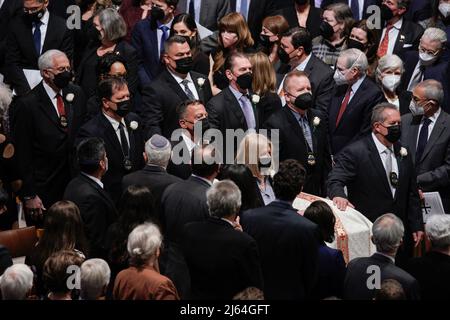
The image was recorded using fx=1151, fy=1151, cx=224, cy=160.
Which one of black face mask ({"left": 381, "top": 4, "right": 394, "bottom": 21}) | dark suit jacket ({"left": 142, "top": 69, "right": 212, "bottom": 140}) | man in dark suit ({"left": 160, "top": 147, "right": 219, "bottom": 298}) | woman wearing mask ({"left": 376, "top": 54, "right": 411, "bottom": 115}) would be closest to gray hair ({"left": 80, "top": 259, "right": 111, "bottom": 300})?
man in dark suit ({"left": 160, "top": 147, "right": 219, "bottom": 298})

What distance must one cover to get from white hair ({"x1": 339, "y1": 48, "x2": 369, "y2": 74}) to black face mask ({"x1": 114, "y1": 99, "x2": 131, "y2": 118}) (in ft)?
7.07

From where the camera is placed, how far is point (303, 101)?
Answer: 9.69 m

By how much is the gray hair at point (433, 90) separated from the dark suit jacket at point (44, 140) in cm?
299

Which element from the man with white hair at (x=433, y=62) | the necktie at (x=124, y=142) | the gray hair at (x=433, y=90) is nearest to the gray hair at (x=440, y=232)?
the gray hair at (x=433, y=90)

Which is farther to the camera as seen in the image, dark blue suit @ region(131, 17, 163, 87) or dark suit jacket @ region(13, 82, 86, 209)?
dark blue suit @ region(131, 17, 163, 87)

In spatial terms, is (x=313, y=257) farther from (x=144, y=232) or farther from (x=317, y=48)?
(x=317, y=48)

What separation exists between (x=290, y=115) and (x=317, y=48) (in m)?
1.86

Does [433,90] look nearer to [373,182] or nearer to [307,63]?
[373,182]

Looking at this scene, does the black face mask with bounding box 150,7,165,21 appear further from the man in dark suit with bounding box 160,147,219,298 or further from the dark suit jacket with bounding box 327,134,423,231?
the man in dark suit with bounding box 160,147,219,298

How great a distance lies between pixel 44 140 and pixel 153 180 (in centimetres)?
172

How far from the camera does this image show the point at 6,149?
9.32m

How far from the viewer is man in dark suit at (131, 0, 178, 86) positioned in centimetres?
1109

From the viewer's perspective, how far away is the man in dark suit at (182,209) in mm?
7863

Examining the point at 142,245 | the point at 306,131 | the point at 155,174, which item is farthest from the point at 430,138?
the point at 142,245
